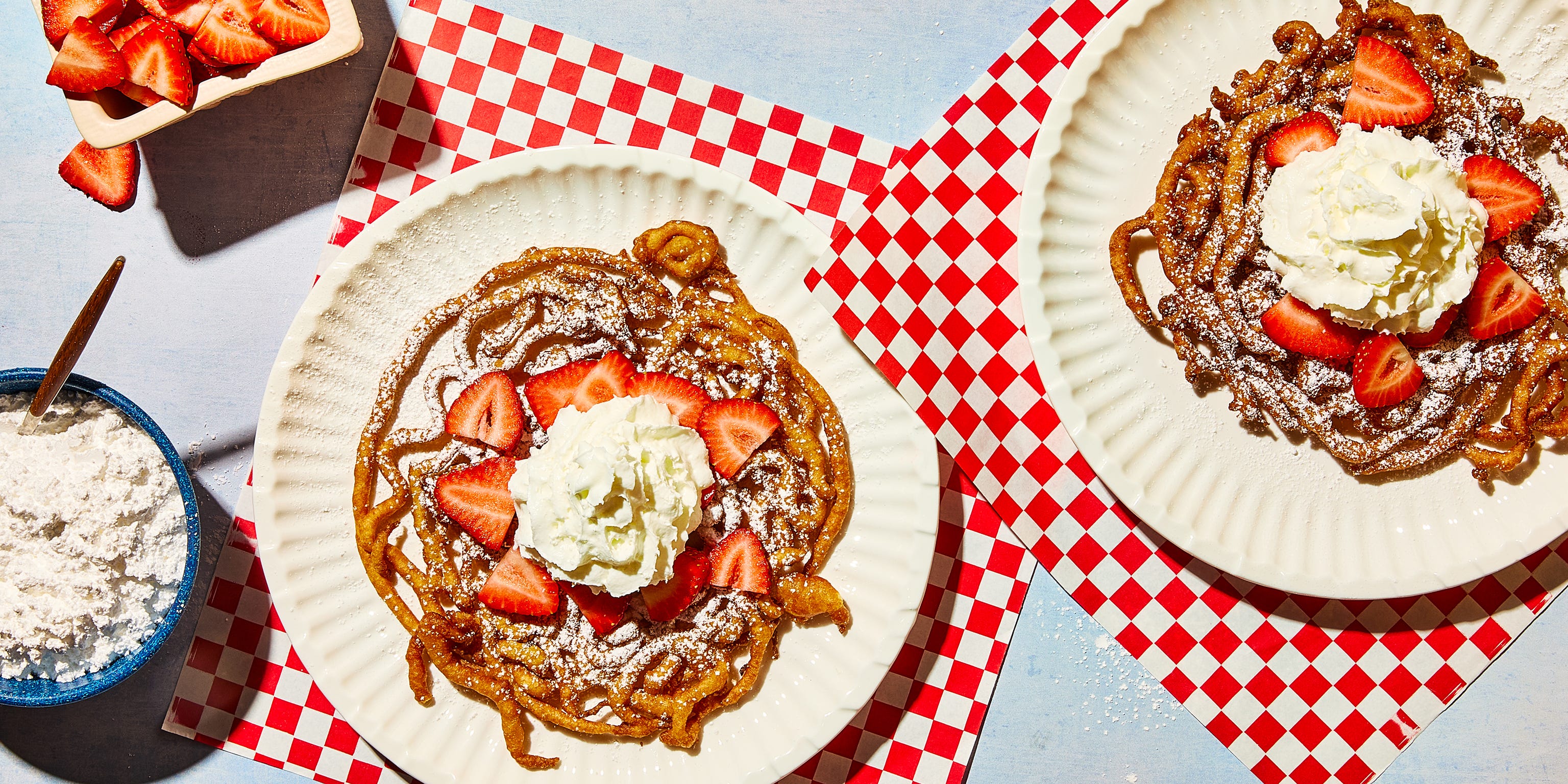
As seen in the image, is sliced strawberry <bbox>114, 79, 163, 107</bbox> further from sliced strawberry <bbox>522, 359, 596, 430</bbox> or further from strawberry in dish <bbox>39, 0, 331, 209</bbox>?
sliced strawberry <bbox>522, 359, 596, 430</bbox>

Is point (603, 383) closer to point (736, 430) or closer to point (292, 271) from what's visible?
point (736, 430)

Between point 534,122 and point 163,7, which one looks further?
point 534,122

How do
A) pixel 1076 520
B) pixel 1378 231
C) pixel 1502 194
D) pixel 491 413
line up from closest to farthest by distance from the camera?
pixel 1378 231, pixel 1502 194, pixel 491 413, pixel 1076 520

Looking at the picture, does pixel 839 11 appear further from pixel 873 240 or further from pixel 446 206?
pixel 446 206

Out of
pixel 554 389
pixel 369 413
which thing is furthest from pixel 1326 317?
pixel 369 413

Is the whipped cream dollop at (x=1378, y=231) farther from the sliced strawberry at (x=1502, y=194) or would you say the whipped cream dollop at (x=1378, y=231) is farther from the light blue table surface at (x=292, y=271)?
the light blue table surface at (x=292, y=271)
